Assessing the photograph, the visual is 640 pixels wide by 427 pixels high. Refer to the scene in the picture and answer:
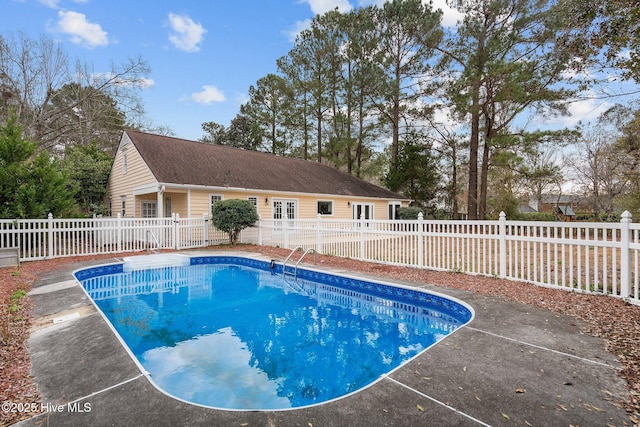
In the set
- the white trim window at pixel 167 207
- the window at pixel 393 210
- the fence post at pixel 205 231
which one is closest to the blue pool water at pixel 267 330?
the fence post at pixel 205 231

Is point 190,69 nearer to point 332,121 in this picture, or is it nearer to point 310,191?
point 310,191

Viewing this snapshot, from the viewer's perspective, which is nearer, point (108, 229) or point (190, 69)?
point (108, 229)

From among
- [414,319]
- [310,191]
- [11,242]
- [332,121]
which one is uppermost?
[332,121]

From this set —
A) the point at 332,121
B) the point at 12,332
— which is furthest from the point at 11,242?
the point at 332,121

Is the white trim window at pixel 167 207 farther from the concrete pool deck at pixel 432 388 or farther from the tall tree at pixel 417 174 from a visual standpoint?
the tall tree at pixel 417 174

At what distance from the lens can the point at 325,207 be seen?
62.6 feet

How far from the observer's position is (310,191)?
17.8m

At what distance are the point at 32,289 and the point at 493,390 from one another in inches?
320

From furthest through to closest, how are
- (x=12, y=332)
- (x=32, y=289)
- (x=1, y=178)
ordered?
(x=1, y=178) < (x=32, y=289) < (x=12, y=332)

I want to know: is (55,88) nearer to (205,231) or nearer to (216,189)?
(216,189)

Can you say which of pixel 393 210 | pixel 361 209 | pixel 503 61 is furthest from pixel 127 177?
pixel 503 61

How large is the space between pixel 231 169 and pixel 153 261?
757 cm

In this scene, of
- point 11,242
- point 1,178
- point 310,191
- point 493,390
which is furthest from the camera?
point 310,191

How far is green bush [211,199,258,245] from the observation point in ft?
40.8
